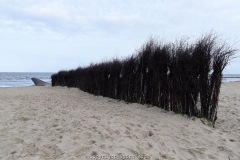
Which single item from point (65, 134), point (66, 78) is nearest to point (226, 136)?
point (65, 134)

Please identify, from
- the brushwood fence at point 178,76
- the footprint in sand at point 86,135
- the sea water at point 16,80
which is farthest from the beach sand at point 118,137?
the sea water at point 16,80

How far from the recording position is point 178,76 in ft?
17.3

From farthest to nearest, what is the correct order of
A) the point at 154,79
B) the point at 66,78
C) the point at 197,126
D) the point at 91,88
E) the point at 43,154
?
the point at 66,78
the point at 91,88
the point at 154,79
the point at 197,126
the point at 43,154

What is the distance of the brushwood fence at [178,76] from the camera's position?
471 cm

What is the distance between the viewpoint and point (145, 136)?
372 centimetres

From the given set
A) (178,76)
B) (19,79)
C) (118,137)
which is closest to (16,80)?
(19,79)

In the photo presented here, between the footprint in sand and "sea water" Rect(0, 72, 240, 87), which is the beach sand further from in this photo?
"sea water" Rect(0, 72, 240, 87)

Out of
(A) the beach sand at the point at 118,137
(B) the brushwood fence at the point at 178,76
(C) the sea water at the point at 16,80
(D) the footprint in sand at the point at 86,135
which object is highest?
(B) the brushwood fence at the point at 178,76

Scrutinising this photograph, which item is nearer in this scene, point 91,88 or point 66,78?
point 91,88

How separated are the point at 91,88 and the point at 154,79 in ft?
22.6

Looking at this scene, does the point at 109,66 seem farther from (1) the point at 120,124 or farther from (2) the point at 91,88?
(1) the point at 120,124

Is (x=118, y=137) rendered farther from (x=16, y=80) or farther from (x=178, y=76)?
(x=16, y=80)

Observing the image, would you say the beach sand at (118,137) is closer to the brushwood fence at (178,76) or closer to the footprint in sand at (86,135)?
the footprint in sand at (86,135)

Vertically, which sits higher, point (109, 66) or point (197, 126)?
point (109, 66)
